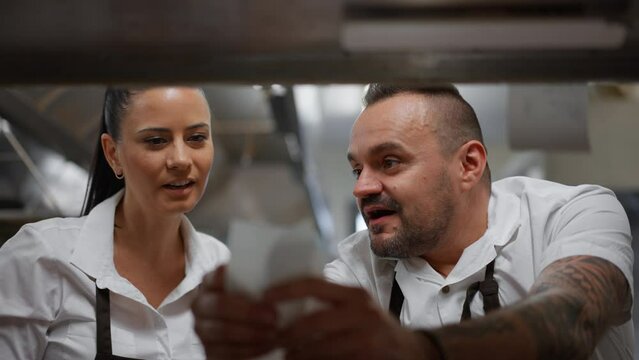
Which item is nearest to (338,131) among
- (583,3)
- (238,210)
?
(238,210)

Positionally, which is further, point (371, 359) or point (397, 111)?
point (397, 111)

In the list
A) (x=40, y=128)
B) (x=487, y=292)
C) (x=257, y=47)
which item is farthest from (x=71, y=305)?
(x=40, y=128)

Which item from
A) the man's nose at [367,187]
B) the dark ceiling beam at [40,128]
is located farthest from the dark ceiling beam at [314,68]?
the dark ceiling beam at [40,128]

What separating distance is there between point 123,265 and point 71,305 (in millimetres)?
136

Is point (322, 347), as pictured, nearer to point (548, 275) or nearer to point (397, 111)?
point (548, 275)

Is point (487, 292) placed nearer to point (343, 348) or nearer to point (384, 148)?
point (384, 148)

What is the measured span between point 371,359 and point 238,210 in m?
3.86

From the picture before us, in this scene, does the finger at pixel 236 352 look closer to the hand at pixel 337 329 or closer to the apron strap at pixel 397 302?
the hand at pixel 337 329

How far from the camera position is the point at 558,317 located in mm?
811

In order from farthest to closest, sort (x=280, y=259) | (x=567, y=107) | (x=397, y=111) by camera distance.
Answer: (x=397, y=111) → (x=567, y=107) → (x=280, y=259)

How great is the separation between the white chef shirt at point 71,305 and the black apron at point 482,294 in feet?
1.22

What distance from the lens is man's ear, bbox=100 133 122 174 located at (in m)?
1.41

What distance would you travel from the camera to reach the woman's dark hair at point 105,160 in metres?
1.37

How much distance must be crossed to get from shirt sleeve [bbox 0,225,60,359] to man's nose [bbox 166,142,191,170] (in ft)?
0.91
